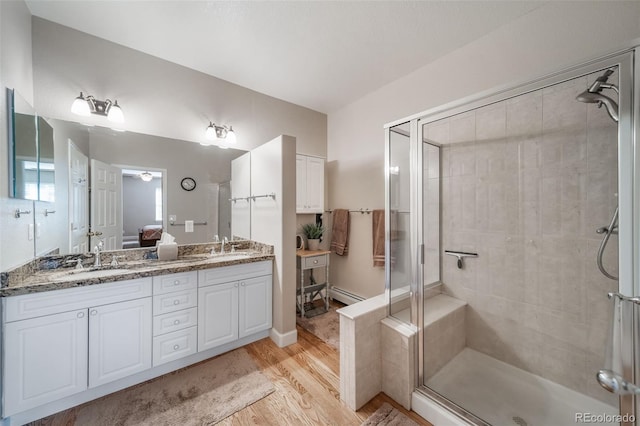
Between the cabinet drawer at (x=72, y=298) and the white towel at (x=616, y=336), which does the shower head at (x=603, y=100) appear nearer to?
the white towel at (x=616, y=336)

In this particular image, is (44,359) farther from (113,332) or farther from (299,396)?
(299,396)

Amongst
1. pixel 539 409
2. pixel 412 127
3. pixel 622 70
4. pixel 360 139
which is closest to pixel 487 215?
pixel 412 127

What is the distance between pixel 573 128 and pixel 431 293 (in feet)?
5.07

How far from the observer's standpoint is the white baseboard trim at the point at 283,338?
2.26 meters

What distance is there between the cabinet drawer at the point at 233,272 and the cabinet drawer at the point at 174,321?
0.24m

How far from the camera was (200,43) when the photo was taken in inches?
83.5

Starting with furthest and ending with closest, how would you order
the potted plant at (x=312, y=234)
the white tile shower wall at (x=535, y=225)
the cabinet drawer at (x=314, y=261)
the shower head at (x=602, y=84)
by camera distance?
the potted plant at (x=312, y=234), the cabinet drawer at (x=314, y=261), the white tile shower wall at (x=535, y=225), the shower head at (x=602, y=84)

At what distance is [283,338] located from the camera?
226cm

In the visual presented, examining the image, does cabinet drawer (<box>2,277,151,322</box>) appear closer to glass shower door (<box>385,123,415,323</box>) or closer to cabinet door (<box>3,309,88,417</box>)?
cabinet door (<box>3,309,88,417</box>)

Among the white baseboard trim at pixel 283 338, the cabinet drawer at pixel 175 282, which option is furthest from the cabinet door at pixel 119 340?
the white baseboard trim at pixel 283 338

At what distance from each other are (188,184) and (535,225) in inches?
125

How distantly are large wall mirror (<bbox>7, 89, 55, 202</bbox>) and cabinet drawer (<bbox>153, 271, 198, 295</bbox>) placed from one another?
956 mm

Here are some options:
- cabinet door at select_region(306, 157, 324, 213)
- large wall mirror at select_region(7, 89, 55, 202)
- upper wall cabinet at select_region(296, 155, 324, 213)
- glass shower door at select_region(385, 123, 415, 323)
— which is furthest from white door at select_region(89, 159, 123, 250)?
glass shower door at select_region(385, 123, 415, 323)

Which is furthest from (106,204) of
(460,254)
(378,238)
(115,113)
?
(460,254)
